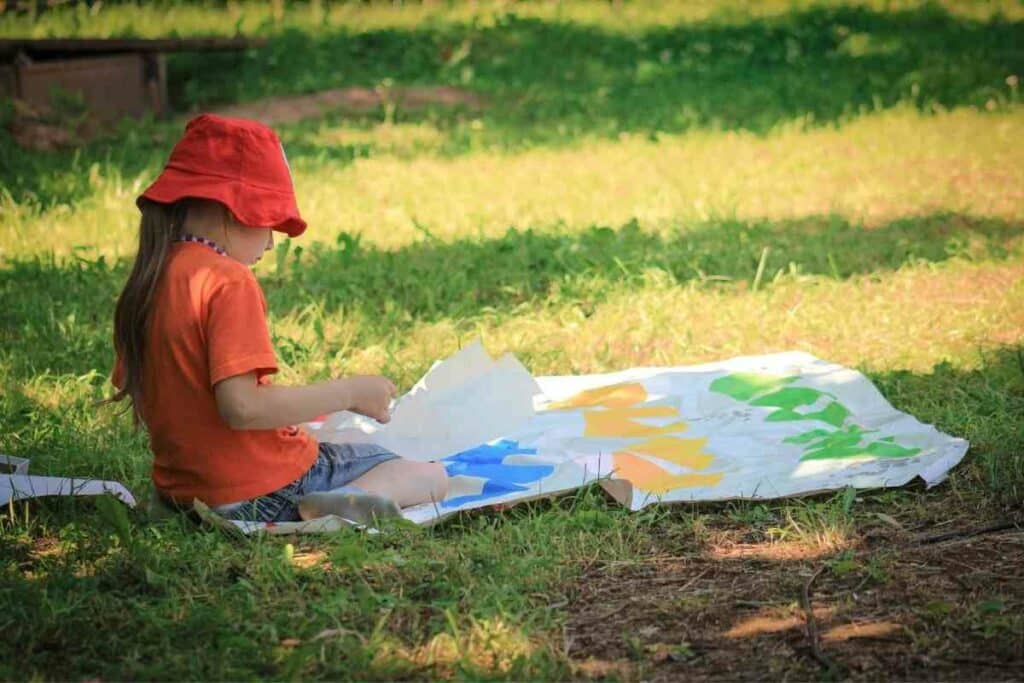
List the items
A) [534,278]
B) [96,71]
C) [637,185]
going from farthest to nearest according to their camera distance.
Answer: [96,71] < [637,185] < [534,278]

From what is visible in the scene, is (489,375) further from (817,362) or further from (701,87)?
(701,87)

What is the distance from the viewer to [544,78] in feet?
36.2

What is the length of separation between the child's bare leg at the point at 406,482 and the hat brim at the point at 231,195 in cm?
73

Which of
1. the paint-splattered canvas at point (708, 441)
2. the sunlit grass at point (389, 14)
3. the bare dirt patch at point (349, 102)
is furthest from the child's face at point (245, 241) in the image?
the sunlit grass at point (389, 14)

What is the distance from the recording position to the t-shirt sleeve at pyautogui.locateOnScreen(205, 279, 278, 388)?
2.98m

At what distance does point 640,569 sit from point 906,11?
11302 mm

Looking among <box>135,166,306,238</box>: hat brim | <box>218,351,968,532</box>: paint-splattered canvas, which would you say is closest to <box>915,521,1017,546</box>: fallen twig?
<box>218,351,968,532</box>: paint-splattered canvas

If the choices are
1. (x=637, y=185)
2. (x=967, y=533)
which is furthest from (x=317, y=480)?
(x=637, y=185)

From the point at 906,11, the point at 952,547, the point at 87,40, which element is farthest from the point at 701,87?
the point at 952,547

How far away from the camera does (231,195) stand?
3.04 meters

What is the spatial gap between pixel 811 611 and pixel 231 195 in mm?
1576

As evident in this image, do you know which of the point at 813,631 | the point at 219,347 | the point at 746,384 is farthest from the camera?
the point at 746,384

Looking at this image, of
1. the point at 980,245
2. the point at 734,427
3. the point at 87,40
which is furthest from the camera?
the point at 87,40

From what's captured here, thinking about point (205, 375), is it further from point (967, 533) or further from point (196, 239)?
point (967, 533)
